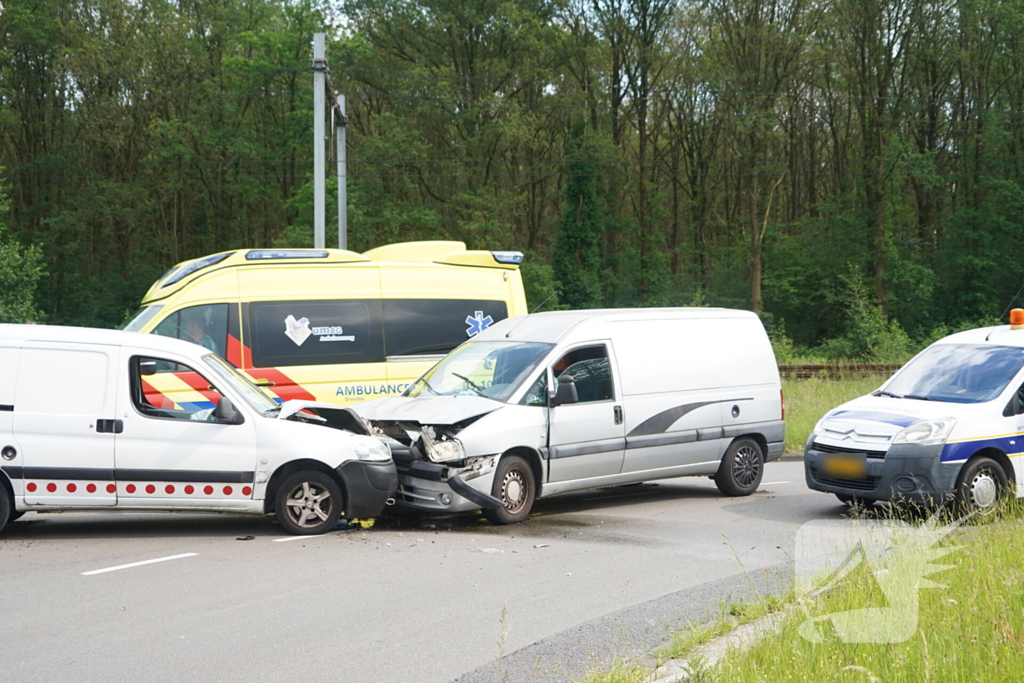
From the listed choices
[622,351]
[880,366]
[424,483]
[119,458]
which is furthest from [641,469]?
[880,366]

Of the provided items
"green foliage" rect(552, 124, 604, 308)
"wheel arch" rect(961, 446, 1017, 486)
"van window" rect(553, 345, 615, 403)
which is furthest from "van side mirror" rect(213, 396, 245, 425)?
"green foliage" rect(552, 124, 604, 308)

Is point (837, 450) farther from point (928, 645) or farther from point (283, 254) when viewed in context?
point (283, 254)

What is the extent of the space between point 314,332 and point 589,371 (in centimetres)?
387

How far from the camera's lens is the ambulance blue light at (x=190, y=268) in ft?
40.5

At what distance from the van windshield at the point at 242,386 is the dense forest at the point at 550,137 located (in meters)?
29.1

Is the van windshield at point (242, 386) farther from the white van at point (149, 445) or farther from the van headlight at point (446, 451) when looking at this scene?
the van headlight at point (446, 451)

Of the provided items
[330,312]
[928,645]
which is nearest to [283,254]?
[330,312]

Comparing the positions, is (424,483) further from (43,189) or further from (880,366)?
(43,189)

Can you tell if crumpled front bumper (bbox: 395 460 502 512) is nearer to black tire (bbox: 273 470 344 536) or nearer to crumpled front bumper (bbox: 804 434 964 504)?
black tire (bbox: 273 470 344 536)

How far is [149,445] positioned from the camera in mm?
8758

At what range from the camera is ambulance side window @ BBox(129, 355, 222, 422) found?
8875 millimetres

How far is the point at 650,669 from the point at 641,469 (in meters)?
5.67

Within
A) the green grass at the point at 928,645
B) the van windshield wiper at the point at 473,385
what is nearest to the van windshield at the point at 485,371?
the van windshield wiper at the point at 473,385

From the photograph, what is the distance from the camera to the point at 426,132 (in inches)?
1692
